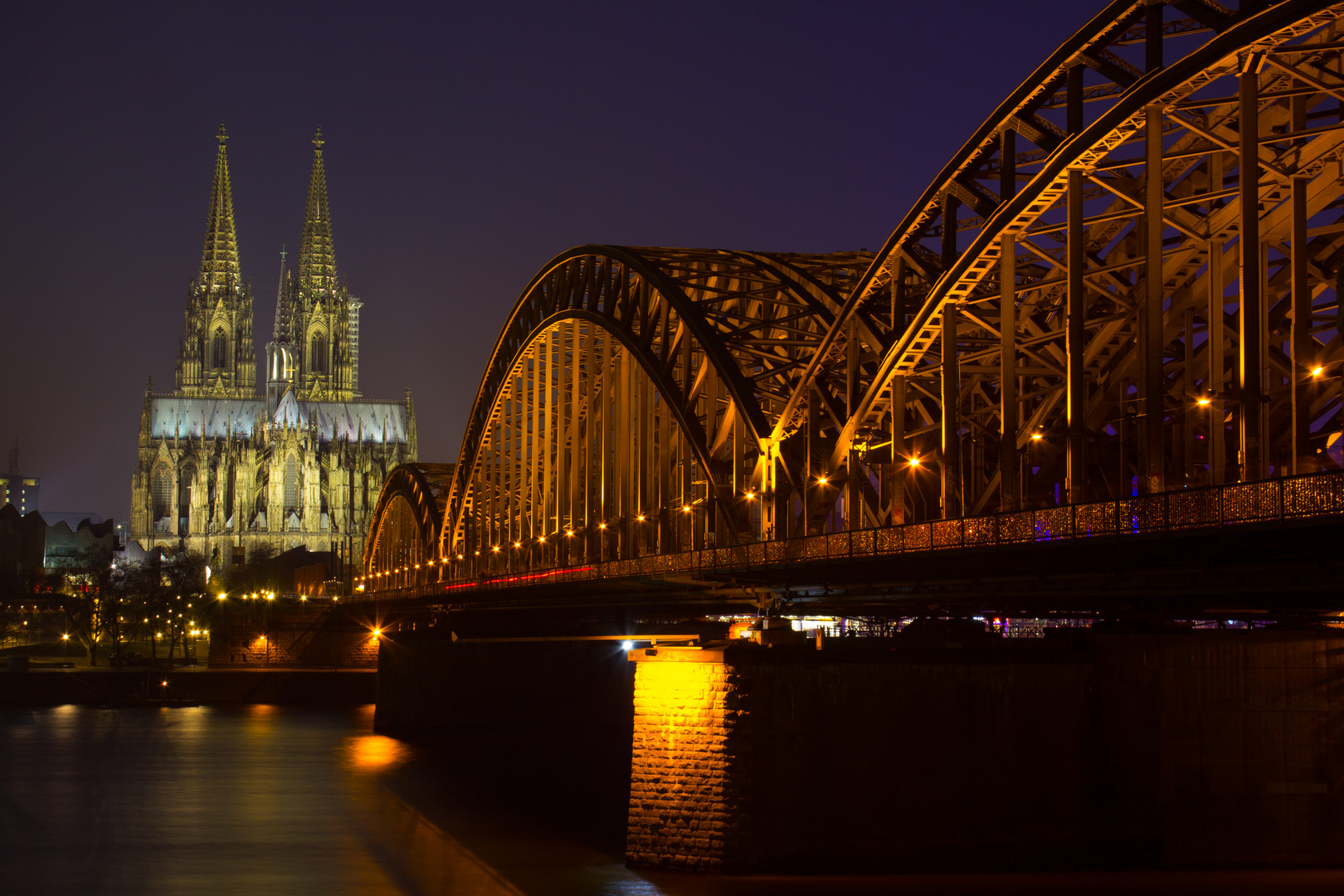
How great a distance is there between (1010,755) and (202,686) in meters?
91.5

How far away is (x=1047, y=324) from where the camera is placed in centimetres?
4853

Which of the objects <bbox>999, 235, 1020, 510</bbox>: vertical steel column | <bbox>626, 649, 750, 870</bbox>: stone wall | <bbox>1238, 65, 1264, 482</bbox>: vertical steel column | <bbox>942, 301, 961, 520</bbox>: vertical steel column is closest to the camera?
<bbox>1238, 65, 1264, 482</bbox>: vertical steel column

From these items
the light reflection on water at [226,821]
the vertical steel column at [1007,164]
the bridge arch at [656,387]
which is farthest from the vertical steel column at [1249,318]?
the bridge arch at [656,387]

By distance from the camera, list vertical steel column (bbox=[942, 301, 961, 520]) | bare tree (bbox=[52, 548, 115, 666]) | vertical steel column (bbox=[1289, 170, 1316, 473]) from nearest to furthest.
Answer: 1. vertical steel column (bbox=[1289, 170, 1316, 473])
2. vertical steel column (bbox=[942, 301, 961, 520])
3. bare tree (bbox=[52, 548, 115, 666])

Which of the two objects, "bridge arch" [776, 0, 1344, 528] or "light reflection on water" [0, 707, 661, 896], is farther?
"light reflection on water" [0, 707, 661, 896]

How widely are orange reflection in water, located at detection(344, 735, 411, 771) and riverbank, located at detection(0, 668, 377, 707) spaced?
2799 cm

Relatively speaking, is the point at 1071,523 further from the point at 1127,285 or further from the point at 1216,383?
the point at 1127,285

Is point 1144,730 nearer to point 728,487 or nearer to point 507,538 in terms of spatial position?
point 728,487

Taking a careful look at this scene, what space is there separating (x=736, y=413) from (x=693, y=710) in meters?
17.4

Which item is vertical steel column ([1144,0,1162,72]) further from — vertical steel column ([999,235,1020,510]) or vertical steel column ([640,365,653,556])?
vertical steel column ([640,365,653,556])

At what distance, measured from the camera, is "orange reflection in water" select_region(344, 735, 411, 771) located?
7294cm

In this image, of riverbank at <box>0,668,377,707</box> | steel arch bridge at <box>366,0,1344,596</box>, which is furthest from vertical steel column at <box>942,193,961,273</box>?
riverbank at <box>0,668,377,707</box>

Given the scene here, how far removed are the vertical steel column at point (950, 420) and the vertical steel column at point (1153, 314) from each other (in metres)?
6.52

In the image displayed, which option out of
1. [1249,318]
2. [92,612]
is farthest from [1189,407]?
[92,612]
